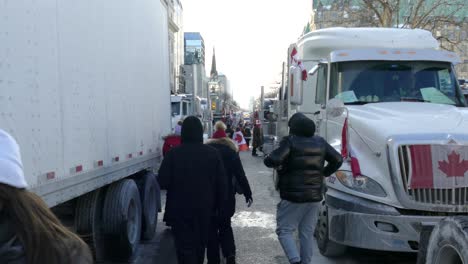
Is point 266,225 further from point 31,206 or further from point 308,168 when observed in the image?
point 31,206

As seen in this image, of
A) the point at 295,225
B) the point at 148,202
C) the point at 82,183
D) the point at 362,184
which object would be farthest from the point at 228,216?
the point at 148,202

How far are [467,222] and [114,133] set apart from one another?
3.85 m

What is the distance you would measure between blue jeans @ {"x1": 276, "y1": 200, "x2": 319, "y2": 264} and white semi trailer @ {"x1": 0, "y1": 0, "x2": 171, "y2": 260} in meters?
1.93

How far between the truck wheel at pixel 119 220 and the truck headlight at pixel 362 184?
265cm

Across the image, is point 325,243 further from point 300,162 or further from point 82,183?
point 82,183

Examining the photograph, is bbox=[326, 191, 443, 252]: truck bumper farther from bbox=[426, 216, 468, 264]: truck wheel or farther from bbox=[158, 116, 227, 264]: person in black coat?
bbox=[158, 116, 227, 264]: person in black coat

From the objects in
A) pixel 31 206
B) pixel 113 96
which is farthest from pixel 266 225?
pixel 31 206

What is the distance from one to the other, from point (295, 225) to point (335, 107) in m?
2.04

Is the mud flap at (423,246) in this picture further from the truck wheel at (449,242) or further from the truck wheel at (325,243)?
the truck wheel at (325,243)

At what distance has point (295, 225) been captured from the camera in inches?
218

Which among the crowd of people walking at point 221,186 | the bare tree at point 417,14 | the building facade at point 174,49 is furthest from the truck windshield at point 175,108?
the bare tree at point 417,14

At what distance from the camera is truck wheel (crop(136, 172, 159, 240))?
7.41m

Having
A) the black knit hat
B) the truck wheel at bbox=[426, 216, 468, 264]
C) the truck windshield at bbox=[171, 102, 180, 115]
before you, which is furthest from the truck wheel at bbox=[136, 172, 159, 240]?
the truck windshield at bbox=[171, 102, 180, 115]

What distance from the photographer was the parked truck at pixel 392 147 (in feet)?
17.6
